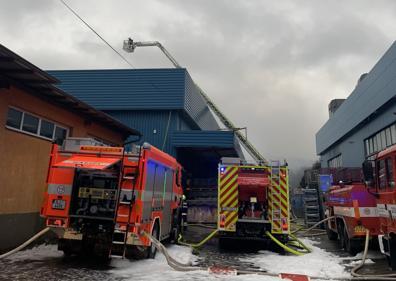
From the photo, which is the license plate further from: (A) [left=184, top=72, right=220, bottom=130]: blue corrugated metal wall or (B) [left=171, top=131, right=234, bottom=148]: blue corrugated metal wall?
(A) [left=184, top=72, right=220, bottom=130]: blue corrugated metal wall

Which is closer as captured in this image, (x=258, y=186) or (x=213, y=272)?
(x=213, y=272)

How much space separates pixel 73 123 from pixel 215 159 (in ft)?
59.1

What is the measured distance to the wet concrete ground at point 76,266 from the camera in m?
7.43

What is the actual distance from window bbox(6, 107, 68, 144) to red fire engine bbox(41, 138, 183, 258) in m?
0.94

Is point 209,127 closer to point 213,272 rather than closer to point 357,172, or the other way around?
point 357,172

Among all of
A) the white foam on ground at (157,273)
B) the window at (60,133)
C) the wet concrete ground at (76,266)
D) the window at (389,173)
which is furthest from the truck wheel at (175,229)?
the window at (389,173)

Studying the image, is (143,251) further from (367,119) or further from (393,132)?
(367,119)

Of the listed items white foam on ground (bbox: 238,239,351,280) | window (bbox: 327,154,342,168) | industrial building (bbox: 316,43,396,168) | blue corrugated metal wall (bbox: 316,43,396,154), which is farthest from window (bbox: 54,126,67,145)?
window (bbox: 327,154,342,168)

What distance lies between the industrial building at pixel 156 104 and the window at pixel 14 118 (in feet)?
40.3

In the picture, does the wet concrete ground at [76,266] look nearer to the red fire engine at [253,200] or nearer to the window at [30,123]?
the red fire engine at [253,200]

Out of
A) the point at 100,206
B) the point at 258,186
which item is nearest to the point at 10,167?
the point at 100,206

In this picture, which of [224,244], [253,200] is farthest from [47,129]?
[253,200]

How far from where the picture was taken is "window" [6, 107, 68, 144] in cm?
1067

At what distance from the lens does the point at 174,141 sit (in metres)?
22.9
